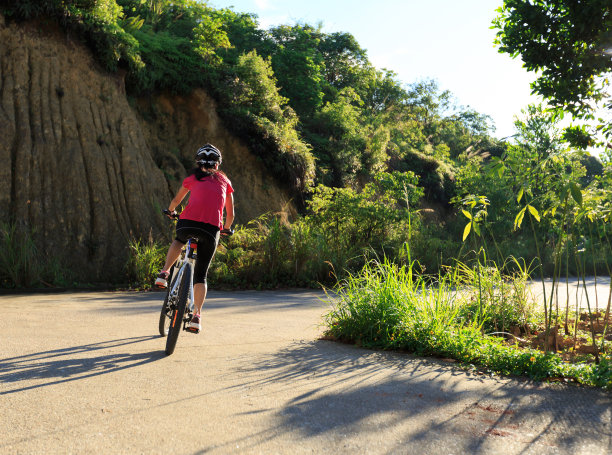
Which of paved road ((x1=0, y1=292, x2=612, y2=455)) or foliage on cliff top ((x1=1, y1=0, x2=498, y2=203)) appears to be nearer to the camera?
paved road ((x1=0, y1=292, x2=612, y2=455))

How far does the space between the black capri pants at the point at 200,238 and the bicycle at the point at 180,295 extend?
2.9 inches

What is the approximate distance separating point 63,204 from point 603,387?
42.2ft

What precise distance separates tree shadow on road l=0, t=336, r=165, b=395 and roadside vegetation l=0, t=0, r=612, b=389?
248 cm

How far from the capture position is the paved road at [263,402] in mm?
2916

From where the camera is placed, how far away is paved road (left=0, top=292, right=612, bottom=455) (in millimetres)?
2916

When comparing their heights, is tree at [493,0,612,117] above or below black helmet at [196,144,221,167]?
above

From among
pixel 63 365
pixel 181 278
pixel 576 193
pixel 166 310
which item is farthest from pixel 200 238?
pixel 576 193

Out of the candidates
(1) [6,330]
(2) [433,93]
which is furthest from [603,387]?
(2) [433,93]

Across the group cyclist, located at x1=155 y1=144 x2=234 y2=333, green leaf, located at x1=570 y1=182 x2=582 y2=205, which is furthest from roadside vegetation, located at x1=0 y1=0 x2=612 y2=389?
cyclist, located at x1=155 y1=144 x2=234 y2=333

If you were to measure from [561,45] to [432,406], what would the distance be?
20.1ft

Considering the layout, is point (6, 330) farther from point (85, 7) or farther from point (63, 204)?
point (85, 7)

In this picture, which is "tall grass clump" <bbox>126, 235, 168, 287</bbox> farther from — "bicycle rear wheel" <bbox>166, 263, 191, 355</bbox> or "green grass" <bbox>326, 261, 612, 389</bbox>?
"bicycle rear wheel" <bbox>166, 263, 191, 355</bbox>

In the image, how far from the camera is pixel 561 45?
729cm

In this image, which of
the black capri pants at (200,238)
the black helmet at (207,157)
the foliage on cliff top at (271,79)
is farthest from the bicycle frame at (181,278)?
the foliage on cliff top at (271,79)
